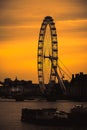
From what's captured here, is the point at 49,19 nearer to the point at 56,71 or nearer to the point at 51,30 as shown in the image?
the point at 51,30

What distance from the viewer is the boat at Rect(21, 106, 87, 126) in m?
52.6

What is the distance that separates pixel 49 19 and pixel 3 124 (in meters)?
29.7

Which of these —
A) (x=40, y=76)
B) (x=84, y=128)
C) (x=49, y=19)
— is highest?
Result: (x=49, y=19)

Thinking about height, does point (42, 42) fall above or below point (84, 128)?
above

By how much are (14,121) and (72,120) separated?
829 centimetres

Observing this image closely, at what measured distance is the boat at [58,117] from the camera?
52569 millimetres

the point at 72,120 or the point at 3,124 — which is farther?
the point at 3,124

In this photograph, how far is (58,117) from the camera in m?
54.1

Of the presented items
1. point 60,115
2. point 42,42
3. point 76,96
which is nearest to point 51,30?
point 42,42

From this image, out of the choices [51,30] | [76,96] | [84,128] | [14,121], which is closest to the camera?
[84,128]

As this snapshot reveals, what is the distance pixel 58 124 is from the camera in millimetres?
52844

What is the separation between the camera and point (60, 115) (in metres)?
54.2

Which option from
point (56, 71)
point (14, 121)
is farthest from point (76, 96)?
point (14, 121)

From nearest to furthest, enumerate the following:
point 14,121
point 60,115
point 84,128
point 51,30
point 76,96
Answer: point 84,128 → point 60,115 → point 14,121 → point 51,30 → point 76,96
